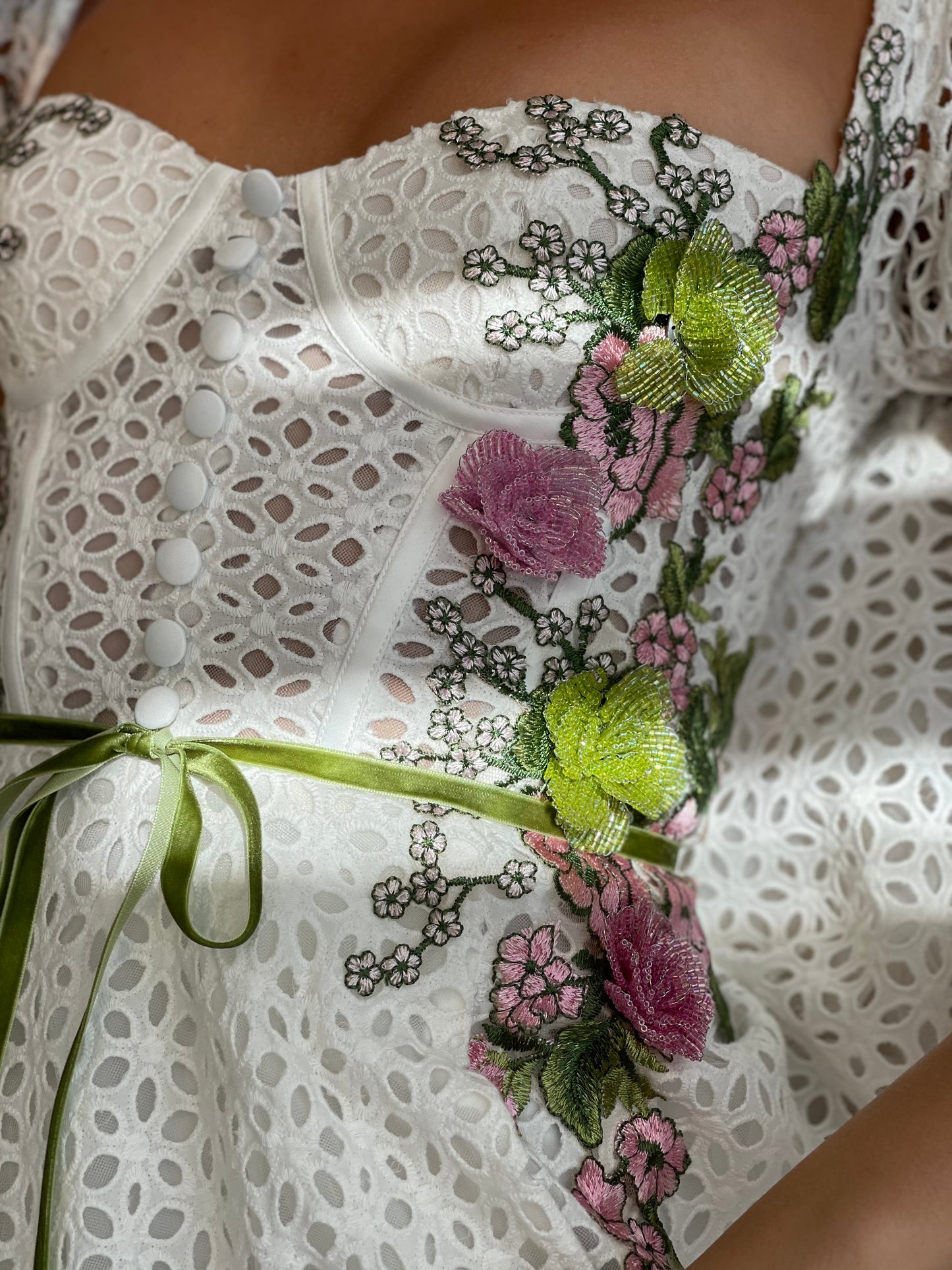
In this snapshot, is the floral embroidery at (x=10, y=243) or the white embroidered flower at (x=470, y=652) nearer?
the white embroidered flower at (x=470, y=652)

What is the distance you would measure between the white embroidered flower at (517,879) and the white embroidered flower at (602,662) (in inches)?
5.8

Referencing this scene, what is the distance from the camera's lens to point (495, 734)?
823 millimetres

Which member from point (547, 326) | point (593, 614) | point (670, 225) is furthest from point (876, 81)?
point (593, 614)

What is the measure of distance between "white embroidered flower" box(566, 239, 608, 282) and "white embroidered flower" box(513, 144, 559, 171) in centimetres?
5

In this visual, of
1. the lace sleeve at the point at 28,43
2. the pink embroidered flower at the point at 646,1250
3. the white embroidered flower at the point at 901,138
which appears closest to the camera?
the pink embroidered flower at the point at 646,1250

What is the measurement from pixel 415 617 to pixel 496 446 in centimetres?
13

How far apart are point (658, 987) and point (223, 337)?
54 centimetres

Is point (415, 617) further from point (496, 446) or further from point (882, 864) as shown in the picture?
point (882, 864)

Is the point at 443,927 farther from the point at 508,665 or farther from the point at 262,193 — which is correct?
the point at 262,193

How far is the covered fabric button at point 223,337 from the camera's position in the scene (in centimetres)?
85

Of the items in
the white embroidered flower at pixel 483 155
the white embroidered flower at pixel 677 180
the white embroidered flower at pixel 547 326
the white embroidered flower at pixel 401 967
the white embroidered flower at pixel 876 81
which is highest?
the white embroidered flower at pixel 876 81

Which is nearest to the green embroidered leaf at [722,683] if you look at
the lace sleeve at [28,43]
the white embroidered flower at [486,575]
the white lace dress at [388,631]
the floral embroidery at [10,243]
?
the white lace dress at [388,631]

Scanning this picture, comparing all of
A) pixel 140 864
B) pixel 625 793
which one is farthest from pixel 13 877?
pixel 625 793

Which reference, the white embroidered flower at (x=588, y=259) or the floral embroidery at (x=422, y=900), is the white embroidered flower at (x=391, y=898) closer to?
the floral embroidery at (x=422, y=900)
